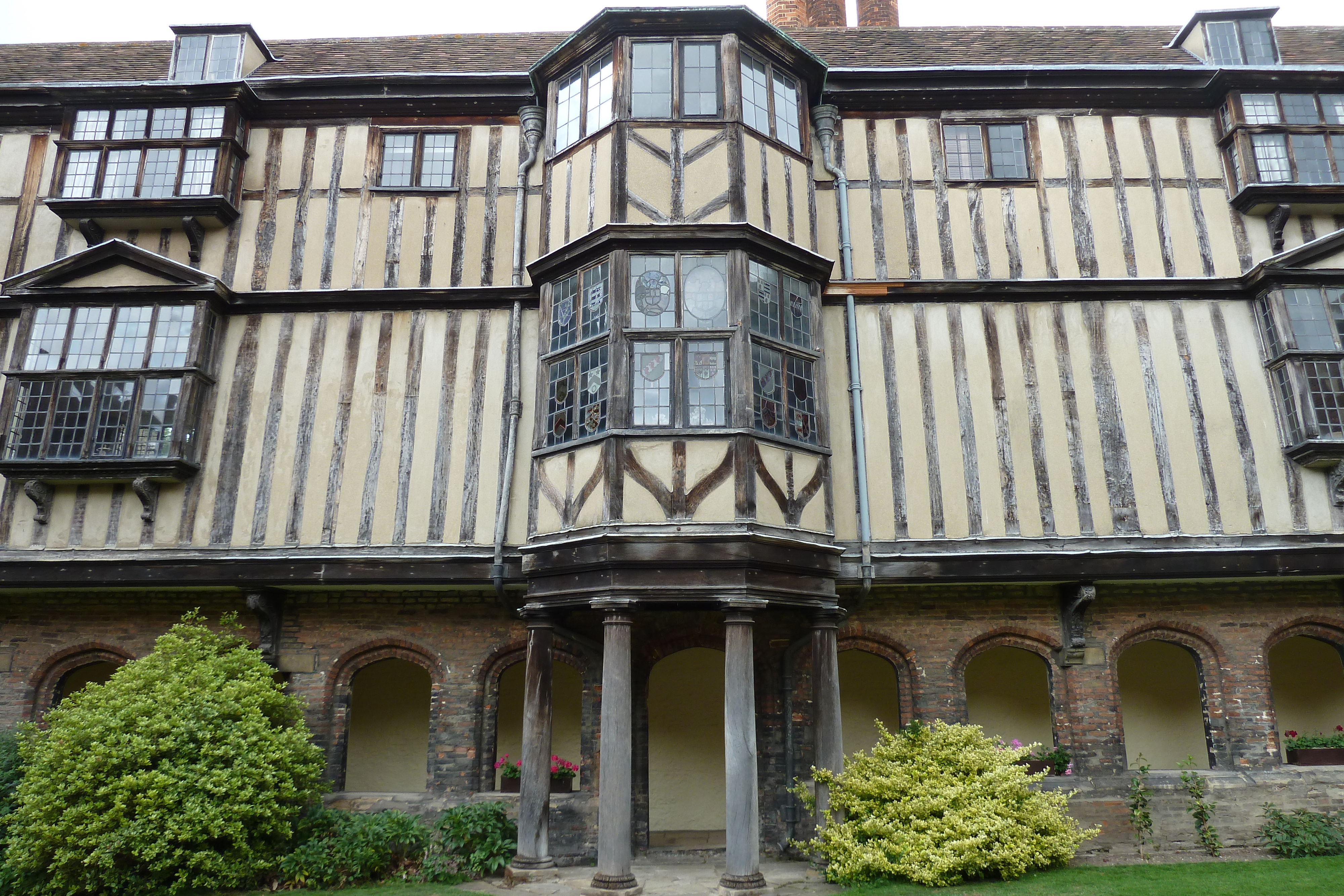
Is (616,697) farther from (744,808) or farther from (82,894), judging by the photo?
(82,894)

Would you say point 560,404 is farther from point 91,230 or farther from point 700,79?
point 91,230

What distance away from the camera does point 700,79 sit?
11.4m

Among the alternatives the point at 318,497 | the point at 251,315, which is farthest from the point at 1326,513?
the point at 251,315

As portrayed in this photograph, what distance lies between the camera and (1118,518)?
1154 centimetres

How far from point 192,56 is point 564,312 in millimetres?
7976

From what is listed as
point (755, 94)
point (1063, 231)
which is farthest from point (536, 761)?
point (1063, 231)

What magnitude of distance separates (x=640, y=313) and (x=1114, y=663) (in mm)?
7696

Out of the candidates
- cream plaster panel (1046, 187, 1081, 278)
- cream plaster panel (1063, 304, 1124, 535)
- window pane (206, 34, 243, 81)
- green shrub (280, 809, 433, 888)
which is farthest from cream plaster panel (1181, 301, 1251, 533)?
window pane (206, 34, 243, 81)

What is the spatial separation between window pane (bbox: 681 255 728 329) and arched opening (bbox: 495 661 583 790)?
627 centimetres

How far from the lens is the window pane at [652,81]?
11273 mm

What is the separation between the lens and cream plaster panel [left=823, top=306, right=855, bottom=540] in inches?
450

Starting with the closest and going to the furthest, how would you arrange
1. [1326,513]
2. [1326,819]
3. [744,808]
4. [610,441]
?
1. [744,808]
2. [610,441]
3. [1326,819]
4. [1326,513]

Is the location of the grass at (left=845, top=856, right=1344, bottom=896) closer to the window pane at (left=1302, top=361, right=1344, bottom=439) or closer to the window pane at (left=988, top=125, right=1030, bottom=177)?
the window pane at (left=1302, top=361, right=1344, bottom=439)

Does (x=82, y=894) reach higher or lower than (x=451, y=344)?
lower
